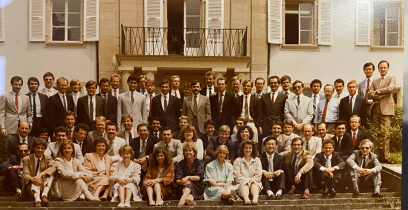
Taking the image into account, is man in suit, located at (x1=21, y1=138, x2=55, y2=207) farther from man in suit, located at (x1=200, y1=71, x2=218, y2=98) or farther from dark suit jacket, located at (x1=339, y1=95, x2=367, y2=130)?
dark suit jacket, located at (x1=339, y1=95, x2=367, y2=130)

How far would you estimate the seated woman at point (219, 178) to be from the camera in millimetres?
4145

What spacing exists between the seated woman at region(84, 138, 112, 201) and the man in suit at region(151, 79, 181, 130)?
1.84 ft

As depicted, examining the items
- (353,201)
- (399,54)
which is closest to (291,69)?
(399,54)

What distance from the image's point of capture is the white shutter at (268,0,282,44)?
4602 mm

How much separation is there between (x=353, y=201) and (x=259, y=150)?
3.18ft

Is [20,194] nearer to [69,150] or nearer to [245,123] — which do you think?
[69,150]

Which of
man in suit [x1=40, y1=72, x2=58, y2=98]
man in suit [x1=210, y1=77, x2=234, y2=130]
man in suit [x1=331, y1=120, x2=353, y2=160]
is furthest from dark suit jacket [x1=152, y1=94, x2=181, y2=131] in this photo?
man in suit [x1=331, y1=120, x2=353, y2=160]

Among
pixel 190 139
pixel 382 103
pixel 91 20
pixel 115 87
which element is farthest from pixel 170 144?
pixel 382 103

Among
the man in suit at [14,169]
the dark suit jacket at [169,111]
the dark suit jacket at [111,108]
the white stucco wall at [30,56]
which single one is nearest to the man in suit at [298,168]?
the dark suit jacket at [169,111]

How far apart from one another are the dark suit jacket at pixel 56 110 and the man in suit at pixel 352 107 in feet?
8.51

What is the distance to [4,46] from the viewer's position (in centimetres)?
443

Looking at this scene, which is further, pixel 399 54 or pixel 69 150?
pixel 399 54

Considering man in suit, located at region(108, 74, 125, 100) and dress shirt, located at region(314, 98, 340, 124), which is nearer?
man in suit, located at region(108, 74, 125, 100)

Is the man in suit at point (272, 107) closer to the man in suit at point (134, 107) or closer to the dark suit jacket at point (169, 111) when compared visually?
the dark suit jacket at point (169, 111)
